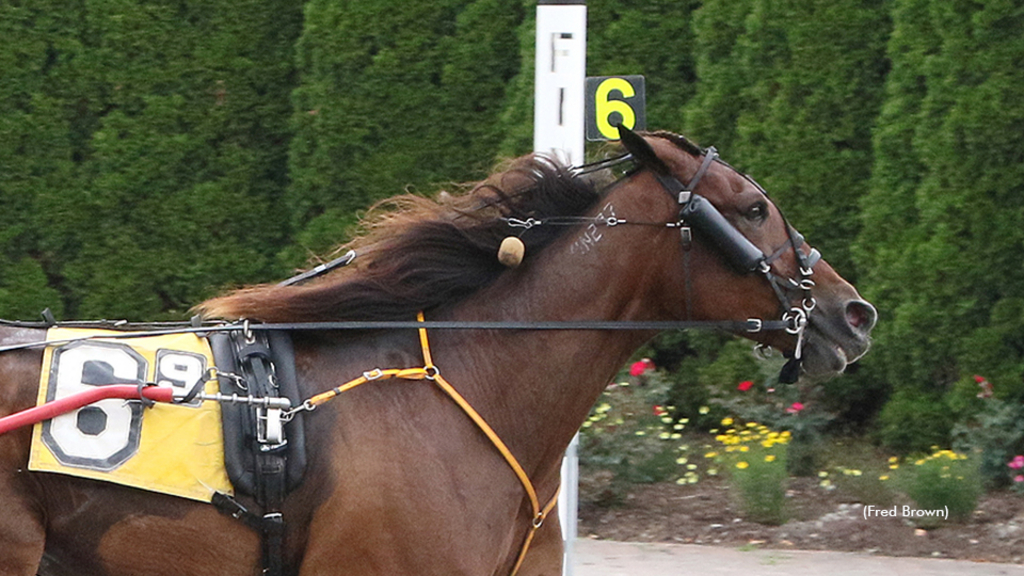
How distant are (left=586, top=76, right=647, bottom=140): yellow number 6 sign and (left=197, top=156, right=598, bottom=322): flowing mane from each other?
136 cm

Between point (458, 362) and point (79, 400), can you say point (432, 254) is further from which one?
point (79, 400)

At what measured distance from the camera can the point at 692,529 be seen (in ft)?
21.4

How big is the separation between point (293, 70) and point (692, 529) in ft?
12.4

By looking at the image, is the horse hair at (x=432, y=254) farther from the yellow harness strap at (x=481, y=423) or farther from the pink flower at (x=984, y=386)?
the pink flower at (x=984, y=386)

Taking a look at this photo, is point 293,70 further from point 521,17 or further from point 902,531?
point 902,531

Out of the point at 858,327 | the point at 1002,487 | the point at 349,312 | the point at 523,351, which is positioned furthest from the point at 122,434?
the point at 1002,487

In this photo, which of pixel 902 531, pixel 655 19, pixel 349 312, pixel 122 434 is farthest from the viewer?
pixel 655 19

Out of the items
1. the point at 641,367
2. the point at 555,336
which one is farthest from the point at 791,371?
the point at 641,367

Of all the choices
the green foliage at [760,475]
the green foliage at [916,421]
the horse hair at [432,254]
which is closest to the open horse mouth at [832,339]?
the horse hair at [432,254]

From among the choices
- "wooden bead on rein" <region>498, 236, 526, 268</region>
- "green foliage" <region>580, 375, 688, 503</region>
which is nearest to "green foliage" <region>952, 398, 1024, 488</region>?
"green foliage" <region>580, 375, 688, 503</region>

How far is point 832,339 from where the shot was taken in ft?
11.6

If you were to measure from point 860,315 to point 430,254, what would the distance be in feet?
4.25

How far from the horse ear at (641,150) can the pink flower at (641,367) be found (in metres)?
3.51

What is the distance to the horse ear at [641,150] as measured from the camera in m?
3.39
